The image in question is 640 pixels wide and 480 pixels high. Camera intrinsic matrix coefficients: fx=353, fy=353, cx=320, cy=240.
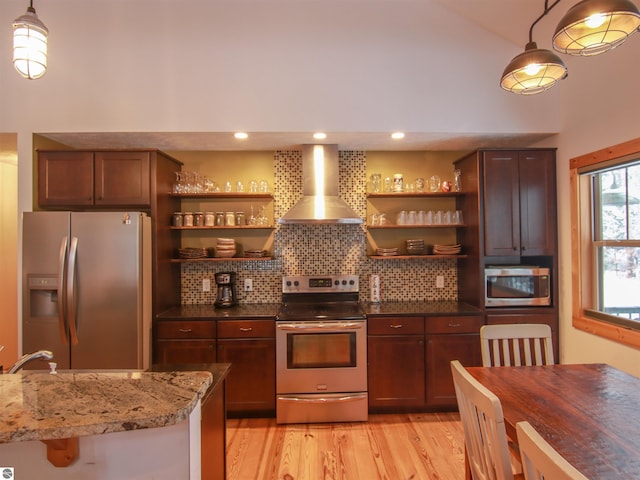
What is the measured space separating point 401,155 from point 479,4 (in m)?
1.37

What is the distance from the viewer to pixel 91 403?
0.89m

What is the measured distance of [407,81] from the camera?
9.70 feet

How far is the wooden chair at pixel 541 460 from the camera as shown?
2.45ft

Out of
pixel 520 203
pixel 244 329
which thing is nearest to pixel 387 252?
pixel 520 203

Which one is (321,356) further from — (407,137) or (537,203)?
(537,203)

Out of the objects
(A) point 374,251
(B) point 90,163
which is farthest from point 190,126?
(A) point 374,251

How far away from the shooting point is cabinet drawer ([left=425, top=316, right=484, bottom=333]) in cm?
299

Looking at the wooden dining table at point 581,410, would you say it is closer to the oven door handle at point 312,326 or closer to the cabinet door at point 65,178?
the oven door handle at point 312,326

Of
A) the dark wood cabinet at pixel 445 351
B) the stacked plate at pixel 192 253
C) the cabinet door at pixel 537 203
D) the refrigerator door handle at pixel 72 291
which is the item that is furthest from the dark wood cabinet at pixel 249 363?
the cabinet door at pixel 537 203

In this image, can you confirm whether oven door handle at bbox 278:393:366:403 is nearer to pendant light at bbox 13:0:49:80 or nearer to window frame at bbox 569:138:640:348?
window frame at bbox 569:138:640:348

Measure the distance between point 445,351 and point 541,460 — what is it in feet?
7.46

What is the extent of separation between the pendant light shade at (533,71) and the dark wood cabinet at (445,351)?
76.6 inches

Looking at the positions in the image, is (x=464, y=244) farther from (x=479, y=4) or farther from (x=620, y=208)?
(x=479, y=4)

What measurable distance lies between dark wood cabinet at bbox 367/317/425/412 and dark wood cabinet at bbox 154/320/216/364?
4.36ft
